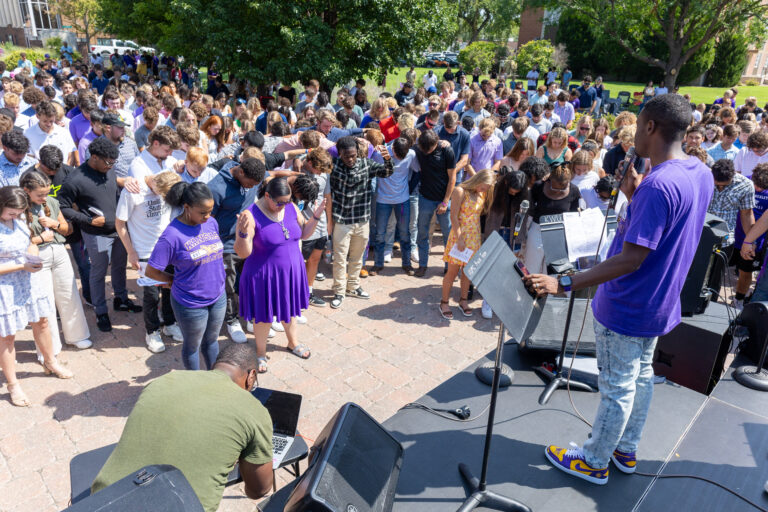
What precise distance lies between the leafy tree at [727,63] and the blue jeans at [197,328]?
140 ft

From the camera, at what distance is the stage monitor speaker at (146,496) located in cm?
177

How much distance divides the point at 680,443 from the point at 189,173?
15.4 ft

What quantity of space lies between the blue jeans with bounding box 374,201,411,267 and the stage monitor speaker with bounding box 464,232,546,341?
14.0 feet

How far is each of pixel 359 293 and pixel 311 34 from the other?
9.51 metres

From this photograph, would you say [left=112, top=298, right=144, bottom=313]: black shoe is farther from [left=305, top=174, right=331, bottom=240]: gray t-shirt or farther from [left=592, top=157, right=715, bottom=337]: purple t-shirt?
[left=592, top=157, right=715, bottom=337]: purple t-shirt

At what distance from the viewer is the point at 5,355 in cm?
417

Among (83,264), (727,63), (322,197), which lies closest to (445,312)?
(322,197)

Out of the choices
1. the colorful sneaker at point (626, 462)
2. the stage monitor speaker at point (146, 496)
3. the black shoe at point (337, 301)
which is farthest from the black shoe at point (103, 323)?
the colorful sneaker at point (626, 462)

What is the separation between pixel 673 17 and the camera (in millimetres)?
23766

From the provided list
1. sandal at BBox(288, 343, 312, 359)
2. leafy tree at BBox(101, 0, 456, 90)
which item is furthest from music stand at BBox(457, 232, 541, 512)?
leafy tree at BBox(101, 0, 456, 90)

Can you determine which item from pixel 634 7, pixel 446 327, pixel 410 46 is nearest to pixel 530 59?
pixel 634 7

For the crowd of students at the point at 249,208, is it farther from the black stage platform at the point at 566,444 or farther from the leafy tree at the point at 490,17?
the leafy tree at the point at 490,17

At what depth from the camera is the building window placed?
52.3 meters

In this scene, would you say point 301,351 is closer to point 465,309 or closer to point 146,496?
point 465,309
